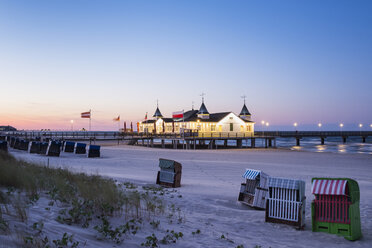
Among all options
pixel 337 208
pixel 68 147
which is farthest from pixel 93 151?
pixel 337 208

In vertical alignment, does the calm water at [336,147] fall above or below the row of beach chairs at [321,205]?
below

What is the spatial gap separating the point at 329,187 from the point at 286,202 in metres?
1.12

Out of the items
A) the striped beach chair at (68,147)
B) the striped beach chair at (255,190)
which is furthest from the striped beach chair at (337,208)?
the striped beach chair at (68,147)

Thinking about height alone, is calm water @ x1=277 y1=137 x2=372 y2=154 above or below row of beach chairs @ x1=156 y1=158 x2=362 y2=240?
below

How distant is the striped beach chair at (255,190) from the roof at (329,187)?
218 cm

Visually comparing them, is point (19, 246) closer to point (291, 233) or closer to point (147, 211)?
point (147, 211)

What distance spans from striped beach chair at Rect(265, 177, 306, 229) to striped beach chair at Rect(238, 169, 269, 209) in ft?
4.76

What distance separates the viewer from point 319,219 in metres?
6.71

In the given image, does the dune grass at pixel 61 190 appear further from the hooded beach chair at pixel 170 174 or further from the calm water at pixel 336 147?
the calm water at pixel 336 147

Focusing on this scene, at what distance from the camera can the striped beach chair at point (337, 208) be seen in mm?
Result: 6348

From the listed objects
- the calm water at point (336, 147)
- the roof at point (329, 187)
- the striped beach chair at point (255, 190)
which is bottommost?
the calm water at point (336, 147)

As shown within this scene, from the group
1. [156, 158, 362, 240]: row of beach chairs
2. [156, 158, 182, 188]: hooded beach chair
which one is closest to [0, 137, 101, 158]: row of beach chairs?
[156, 158, 182, 188]: hooded beach chair

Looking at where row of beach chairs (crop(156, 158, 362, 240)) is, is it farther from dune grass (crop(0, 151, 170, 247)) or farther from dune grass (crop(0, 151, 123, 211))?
dune grass (crop(0, 151, 123, 211))

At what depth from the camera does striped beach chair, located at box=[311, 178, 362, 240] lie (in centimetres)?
635
